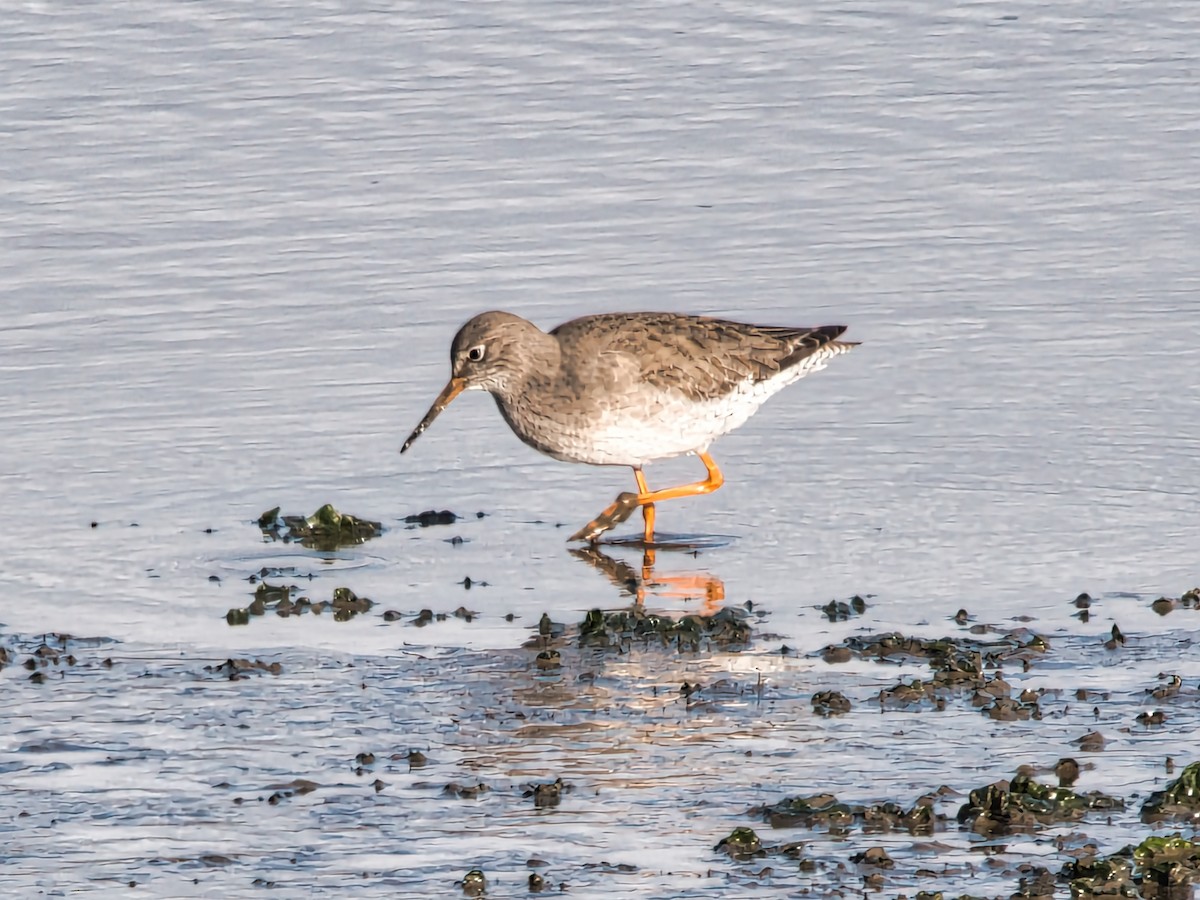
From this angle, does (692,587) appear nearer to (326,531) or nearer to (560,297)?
(326,531)

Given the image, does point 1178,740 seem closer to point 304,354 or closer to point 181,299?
point 304,354

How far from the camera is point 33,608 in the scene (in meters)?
10.6

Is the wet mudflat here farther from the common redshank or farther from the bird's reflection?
the common redshank

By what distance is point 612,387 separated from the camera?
11898mm

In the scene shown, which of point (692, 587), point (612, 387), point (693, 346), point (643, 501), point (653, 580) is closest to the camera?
point (692, 587)

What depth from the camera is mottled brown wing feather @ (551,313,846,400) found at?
12.1 metres

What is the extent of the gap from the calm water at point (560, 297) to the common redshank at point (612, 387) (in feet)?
1.32

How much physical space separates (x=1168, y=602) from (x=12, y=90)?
12.8 meters

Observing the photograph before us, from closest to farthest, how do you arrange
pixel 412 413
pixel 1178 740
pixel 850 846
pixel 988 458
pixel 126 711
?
pixel 850 846 < pixel 1178 740 < pixel 126 711 < pixel 988 458 < pixel 412 413

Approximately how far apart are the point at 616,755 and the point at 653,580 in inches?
Answer: 109

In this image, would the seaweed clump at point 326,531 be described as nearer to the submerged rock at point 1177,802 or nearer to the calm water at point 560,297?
the calm water at point 560,297

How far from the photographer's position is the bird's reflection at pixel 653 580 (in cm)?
1092

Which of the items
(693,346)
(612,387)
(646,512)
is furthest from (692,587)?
(693,346)

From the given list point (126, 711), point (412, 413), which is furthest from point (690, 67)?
point (126, 711)
